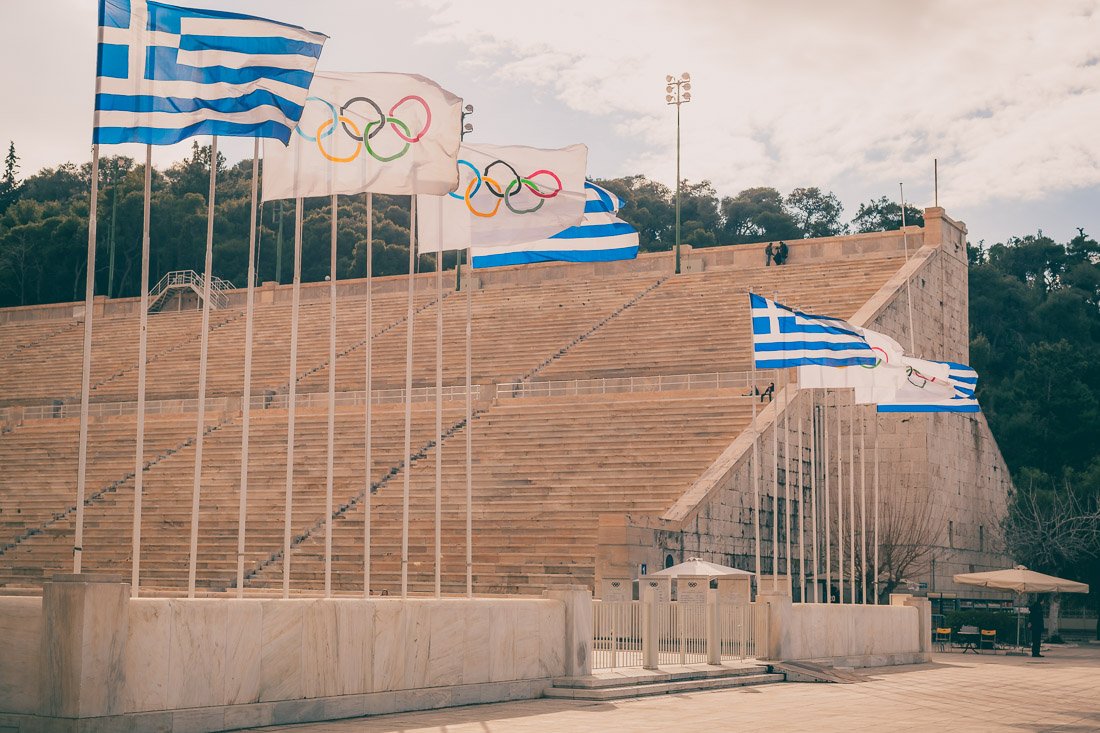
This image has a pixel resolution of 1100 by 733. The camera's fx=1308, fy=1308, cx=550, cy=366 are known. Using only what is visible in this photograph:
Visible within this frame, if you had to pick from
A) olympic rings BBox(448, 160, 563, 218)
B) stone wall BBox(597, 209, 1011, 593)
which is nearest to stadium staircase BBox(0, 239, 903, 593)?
stone wall BBox(597, 209, 1011, 593)

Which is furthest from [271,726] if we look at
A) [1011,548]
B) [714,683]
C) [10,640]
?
[1011,548]

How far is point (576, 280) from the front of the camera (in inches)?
2079

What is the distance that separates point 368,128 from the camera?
16.2m

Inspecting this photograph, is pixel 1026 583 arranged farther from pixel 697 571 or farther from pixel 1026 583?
pixel 697 571

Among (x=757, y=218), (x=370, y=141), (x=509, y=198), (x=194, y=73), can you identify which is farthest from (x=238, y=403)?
(x=757, y=218)

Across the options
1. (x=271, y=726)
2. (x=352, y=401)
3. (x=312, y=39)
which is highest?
(x=312, y=39)

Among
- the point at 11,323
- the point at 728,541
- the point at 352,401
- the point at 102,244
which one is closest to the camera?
the point at 728,541

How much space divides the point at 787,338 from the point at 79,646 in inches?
668

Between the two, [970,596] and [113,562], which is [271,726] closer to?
[113,562]

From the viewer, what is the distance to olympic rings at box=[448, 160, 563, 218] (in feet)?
61.7

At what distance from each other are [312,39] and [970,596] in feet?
112

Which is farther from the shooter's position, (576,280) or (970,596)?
(576,280)

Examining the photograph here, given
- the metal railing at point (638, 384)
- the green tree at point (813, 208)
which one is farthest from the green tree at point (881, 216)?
the metal railing at point (638, 384)

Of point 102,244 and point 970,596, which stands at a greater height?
point 102,244
